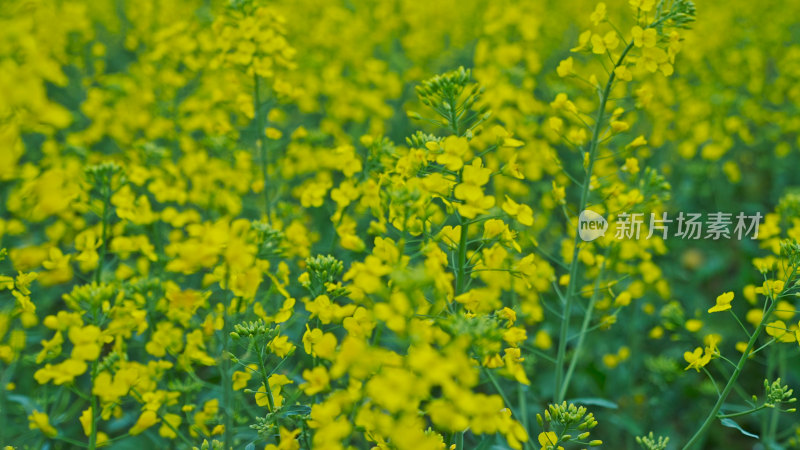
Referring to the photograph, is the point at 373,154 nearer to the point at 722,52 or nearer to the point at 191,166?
the point at 191,166

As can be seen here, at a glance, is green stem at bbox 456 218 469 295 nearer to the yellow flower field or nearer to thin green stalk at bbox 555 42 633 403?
the yellow flower field

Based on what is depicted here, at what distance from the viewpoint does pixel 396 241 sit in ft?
11.5

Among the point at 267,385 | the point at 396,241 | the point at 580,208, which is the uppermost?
the point at 580,208

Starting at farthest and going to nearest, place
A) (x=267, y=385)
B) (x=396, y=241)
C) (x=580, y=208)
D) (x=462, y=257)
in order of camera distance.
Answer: (x=396, y=241) < (x=580, y=208) < (x=267, y=385) < (x=462, y=257)

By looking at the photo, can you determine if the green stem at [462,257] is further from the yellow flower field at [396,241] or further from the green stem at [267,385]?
the green stem at [267,385]

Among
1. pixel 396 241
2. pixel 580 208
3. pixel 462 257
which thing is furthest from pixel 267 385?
pixel 580 208

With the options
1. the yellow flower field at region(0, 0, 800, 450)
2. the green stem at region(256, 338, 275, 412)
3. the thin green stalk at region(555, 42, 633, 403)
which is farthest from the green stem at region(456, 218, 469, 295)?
the thin green stalk at region(555, 42, 633, 403)

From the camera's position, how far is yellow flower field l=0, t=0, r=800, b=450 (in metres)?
1.92

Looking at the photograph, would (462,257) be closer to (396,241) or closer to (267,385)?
(267,385)

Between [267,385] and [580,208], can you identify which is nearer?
[267,385]

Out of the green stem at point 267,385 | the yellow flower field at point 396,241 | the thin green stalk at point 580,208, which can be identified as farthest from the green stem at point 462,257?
the thin green stalk at point 580,208

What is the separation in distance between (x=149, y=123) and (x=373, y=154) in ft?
8.97

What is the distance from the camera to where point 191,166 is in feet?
13.8

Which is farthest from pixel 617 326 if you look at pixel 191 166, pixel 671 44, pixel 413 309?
pixel 413 309
